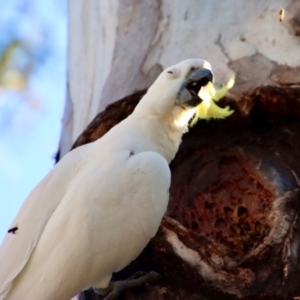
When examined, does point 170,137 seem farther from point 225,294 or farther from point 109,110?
point 225,294

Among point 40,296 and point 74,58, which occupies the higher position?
point 74,58

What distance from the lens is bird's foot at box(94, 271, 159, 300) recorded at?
1.40 metres

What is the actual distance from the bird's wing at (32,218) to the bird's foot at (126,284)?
191 mm

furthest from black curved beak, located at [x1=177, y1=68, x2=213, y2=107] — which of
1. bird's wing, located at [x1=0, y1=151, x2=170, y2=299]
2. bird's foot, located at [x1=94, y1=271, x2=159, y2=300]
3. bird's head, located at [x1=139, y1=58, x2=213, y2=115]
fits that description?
bird's foot, located at [x1=94, y1=271, x2=159, y2=300]

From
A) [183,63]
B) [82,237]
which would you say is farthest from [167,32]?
[82,237]

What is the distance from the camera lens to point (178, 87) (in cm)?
164

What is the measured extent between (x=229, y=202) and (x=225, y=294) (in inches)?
14.1

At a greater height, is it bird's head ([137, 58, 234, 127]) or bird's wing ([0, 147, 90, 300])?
bird's head ([137, 58, 234, 127])

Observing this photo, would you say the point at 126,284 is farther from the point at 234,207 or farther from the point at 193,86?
the point at 193,86

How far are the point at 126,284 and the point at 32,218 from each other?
26 cm

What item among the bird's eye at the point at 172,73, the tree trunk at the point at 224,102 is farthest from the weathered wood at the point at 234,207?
the bird's eye at the point at 172,73

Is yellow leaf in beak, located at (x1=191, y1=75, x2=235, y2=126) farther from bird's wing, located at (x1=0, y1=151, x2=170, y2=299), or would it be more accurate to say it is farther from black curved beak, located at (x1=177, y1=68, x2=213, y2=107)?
bird's wing, located at (x1=0, y1=151, x2=170, y2=299)

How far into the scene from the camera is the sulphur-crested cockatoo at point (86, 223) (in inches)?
54.2

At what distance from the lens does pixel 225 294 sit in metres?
1.38
